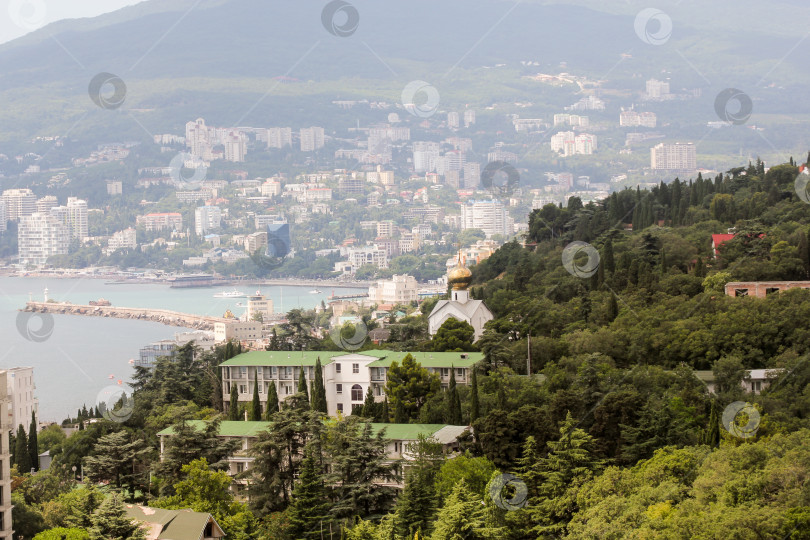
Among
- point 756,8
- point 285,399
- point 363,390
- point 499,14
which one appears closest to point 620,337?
point 363,390

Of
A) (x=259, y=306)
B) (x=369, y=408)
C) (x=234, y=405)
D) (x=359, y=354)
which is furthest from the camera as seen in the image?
(x=259, y=306)

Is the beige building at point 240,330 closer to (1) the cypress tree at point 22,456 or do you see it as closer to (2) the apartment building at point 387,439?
(1) the cypress tree at point 22,456

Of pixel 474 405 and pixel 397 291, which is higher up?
pixel 397 291

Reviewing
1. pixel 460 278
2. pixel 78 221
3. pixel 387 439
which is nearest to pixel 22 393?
pixel 460 278

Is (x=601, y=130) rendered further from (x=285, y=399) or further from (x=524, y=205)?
(x=285, y=399)

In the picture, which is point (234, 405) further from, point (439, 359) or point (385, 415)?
point (439, 359)

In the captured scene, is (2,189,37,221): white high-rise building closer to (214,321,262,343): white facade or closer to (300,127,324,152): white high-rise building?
(300,127,324,152): white high-rise building

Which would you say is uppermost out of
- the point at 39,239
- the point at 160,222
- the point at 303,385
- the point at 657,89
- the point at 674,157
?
the point at 657,89
